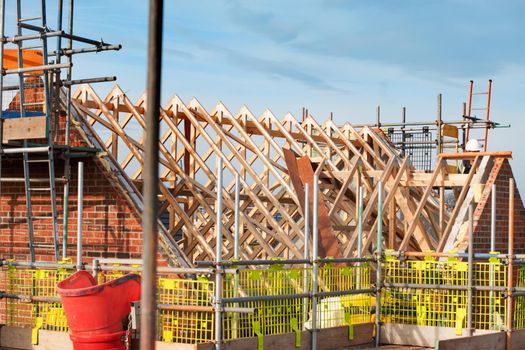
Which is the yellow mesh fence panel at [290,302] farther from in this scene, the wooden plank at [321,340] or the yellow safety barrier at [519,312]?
the yellow safety barrier at [519,312]

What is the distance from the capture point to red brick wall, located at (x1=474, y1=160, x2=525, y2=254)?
16.5m

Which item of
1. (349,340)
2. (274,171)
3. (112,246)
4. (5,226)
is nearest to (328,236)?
(274,171)

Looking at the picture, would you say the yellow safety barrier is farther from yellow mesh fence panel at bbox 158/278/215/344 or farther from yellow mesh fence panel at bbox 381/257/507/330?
yellow mesh fence panel at bbox 158/278/215/344

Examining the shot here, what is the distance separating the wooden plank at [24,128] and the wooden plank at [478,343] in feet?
20.3

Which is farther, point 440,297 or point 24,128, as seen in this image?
point 440,297

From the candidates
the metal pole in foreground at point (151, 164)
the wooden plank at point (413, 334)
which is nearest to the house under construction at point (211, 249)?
the wooden plank at point (413, 334)

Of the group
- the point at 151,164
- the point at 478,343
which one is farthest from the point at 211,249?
the point at 151,164

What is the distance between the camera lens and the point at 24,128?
14.0 meters

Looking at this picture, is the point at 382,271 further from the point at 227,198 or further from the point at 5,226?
the point at 5,226

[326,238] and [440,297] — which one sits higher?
[326,238]

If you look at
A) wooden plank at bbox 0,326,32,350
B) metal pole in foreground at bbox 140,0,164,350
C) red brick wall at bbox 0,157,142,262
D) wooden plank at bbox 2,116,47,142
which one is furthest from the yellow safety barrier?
metal pole in foreground at bbox 140,0,164,350

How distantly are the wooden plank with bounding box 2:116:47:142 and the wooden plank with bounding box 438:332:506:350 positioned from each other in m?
6.17

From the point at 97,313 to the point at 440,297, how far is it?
5.36 m

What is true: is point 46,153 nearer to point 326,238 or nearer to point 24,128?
point 24,128
